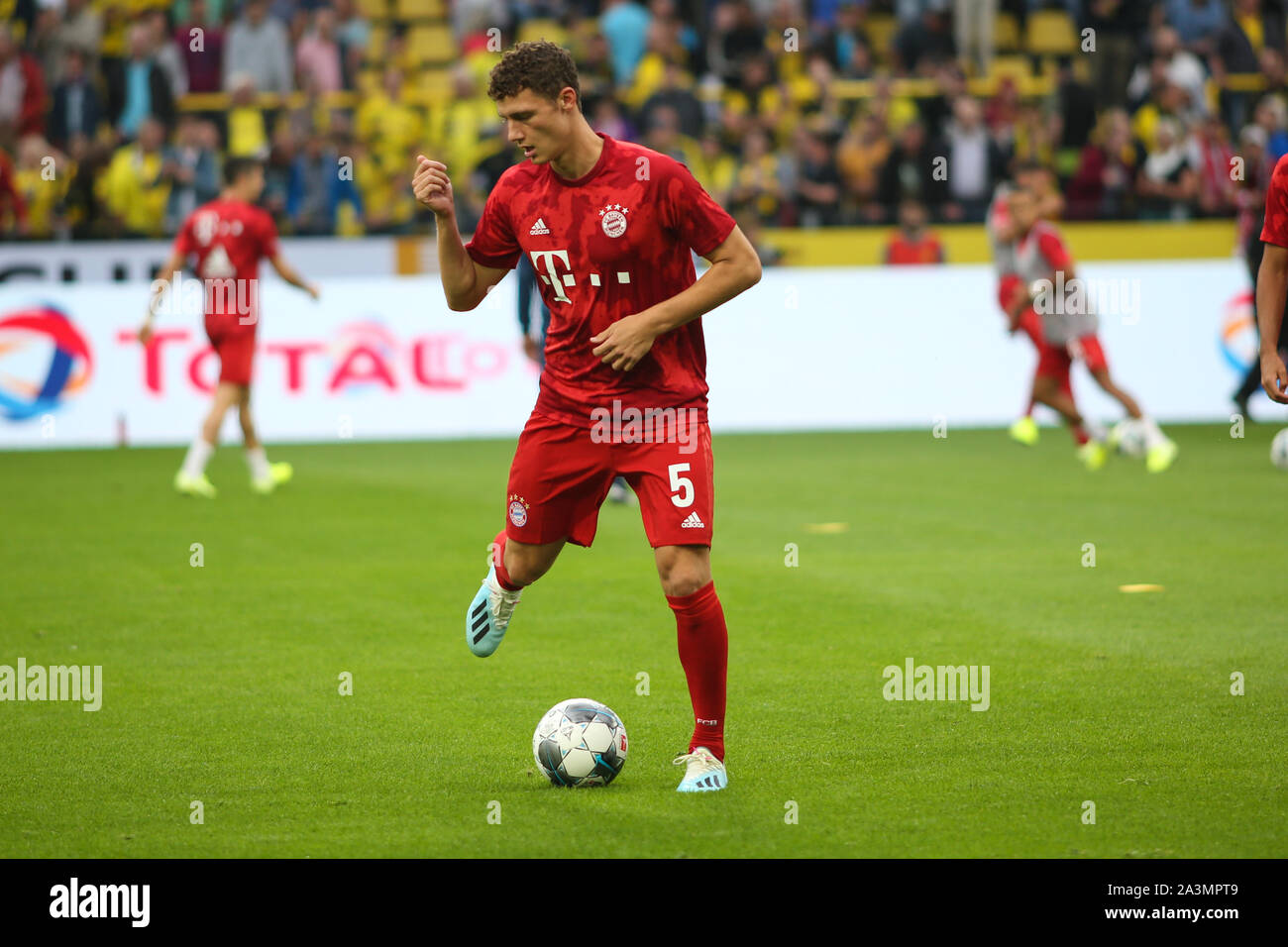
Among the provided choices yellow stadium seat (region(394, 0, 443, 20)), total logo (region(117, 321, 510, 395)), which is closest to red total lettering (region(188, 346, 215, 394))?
total logo (region(117, 321, 510, 395))

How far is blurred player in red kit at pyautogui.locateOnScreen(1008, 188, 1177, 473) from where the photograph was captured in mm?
15578

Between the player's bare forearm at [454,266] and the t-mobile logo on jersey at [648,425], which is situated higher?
the player's bare forearm at [454,266]

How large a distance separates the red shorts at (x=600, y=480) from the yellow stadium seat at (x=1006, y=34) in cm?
2046

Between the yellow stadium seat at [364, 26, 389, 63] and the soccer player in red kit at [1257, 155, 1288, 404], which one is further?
the yellow stadium seat at [364, 26, 389, 63]

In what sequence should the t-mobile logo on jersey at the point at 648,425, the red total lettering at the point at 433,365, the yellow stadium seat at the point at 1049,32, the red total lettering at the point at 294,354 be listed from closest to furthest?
the t-mobile logo on jersey at the point at 648,425 → the red total lettering at the point at 294,354 → the red total lettering at the point at 433,365 → the yellow stadium seat at the point at 1049,32

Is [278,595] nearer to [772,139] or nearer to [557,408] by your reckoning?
[557,408]

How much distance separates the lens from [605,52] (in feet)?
72.8

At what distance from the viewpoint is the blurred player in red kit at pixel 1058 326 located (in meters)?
15.6

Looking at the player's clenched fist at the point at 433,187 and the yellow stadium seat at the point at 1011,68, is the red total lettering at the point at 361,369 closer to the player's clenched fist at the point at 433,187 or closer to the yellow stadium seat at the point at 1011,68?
the yellow stadium seat at the point at 1011,68

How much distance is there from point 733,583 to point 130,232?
12058 mm

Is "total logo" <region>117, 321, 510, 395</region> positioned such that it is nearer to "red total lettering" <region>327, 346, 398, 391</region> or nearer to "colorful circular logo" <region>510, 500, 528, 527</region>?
"red total lettering" <region>327, 346, 398, 391</region>

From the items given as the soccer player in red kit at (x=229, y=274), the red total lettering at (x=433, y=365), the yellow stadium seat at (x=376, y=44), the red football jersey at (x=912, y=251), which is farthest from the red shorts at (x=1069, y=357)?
the yellow stadium seat at (x=376, y=44)

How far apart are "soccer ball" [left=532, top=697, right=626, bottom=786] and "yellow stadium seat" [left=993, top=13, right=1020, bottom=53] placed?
2082cm

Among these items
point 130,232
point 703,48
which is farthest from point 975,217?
point 130,232
